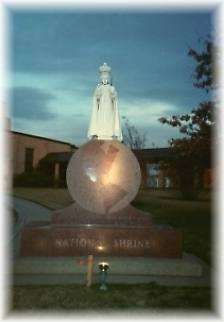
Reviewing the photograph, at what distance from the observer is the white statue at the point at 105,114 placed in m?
9.36

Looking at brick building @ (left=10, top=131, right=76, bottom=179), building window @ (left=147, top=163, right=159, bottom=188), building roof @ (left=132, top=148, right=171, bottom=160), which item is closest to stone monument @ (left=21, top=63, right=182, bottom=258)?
building roof @ (left=132, top=148, right=171, bottom=160)

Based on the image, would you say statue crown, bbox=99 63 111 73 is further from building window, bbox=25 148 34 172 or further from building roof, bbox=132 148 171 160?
building window, bbox=25 148 34 172

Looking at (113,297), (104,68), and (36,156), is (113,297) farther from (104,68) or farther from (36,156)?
(36,156)

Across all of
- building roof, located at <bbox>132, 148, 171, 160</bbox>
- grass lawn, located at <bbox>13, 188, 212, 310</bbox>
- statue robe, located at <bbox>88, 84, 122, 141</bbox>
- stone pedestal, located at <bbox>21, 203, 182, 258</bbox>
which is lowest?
grass lawn, located at <bbox>13, 188, 212, 310</bbox>

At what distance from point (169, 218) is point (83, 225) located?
847 cm

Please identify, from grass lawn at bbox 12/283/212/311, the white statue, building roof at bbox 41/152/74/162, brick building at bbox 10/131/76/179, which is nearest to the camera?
grass lawn at bbox 12/283/212/311

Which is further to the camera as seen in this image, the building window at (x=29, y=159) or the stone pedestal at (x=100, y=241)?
the building window at (x=29, y=159)

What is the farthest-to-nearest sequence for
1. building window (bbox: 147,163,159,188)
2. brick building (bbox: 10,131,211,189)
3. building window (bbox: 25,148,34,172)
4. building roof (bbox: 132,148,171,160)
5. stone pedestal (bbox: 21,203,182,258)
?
building window (bbox: 25,148,34,172), brick building (bbox: 10,131,211,189), building window (bbox: 147,163,159,188), building roof (bbox: 132,148,171,160), stone pedestal (bbox: 21,203,182,258)

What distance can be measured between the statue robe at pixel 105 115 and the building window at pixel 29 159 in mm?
32310

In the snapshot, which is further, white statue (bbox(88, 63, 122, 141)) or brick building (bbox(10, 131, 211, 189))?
A: brick building (bbox(10, 131, 211, 189))

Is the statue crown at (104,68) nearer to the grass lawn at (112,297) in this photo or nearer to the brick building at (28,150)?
the grass lawn at (112,297)

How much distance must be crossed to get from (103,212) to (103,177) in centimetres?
73

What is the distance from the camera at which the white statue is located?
936 centimetres

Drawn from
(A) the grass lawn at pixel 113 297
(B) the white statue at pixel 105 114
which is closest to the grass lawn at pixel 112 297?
(A) the grass lawn at pixel 113 297
